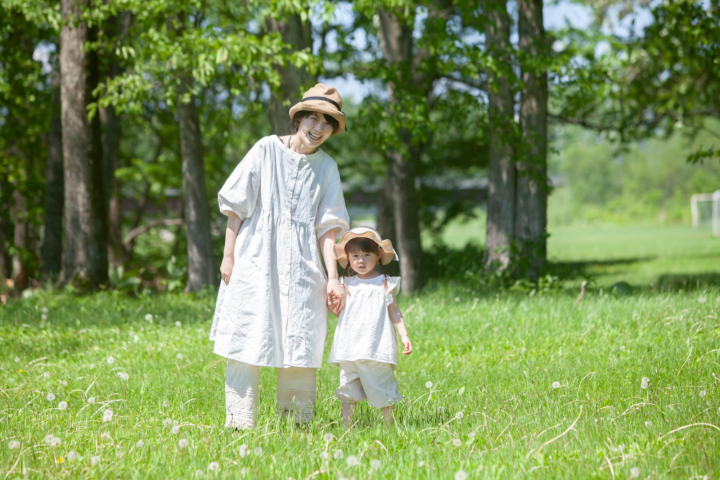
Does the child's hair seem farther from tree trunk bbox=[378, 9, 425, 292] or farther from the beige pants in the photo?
tree trunk bbox=[378, 9, 425, 292]

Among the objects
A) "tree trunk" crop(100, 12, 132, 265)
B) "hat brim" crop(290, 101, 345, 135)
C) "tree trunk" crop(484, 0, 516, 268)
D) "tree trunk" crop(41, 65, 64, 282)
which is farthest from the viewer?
"tree trunk" crop(41, 65, 64, 282)

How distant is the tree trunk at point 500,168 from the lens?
9539 millimetres

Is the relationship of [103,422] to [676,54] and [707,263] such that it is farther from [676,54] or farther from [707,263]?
[707,263]

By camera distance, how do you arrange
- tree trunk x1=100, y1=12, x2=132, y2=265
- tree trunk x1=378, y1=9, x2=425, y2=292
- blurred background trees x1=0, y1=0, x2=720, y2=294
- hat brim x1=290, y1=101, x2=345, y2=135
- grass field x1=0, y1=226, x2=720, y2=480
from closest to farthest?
grass field x1=0, y1=226, x2=720, y2=480, hat brim x1=290, y1=101, x2=345, y2=135, blurred background trees x1=0, y1=0, x2=720, y2=294, tree trunk x1=100, y1=12, x2=132, y2=265, tree trunk x1=378, y1=9, x2=425, y2=292

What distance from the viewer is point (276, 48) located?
796 centimetres

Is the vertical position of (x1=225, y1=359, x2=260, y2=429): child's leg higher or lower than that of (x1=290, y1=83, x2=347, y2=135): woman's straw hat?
lower

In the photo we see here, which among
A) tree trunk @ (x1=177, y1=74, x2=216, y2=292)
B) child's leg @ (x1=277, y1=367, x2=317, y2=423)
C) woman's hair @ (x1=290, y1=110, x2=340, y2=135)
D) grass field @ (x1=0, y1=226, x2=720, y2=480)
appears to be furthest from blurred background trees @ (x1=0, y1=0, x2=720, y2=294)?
child's leg @ (x1=277, y1=367, x2=317, y2=423)

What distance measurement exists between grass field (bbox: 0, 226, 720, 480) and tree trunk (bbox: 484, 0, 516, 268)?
2.41 m

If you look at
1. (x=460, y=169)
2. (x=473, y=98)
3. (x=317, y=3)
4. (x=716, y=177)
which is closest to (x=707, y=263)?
(x=460, y=169)

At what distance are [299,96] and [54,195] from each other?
5640 millimetres

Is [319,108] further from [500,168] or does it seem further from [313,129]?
[500,168]

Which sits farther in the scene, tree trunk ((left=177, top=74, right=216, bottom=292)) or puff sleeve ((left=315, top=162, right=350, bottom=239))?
tree trunk ((left=177, top=74, right=216, bottom=292))

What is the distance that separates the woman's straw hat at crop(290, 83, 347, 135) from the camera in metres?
3.75

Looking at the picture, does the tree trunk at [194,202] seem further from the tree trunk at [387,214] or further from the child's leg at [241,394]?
the child's leg at [241,394]
